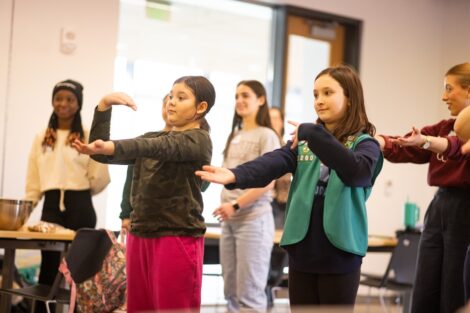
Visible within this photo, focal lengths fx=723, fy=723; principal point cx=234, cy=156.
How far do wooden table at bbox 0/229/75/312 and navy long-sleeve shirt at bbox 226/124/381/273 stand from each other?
158cm

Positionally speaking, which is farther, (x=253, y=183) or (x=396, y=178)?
(x=396, y=178)

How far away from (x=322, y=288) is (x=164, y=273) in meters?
0.59

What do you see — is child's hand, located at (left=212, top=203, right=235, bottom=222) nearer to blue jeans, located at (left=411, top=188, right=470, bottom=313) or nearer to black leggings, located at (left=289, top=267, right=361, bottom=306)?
blue jeans, located at (left=411, top=188, right=470, bottom=313)

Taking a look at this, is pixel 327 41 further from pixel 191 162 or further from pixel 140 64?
pixel 191 162

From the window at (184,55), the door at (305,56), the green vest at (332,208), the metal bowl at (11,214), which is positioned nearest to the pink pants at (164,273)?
the green vest at (332,208)

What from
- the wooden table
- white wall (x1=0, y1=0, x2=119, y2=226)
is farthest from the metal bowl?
white wall (x1=0, y1=0, x2=119, y2=226)

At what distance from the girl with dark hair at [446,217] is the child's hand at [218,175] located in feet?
2.74

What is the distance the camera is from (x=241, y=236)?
4086 millimetres

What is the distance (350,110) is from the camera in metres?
2.59

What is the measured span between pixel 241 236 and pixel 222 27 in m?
3.15

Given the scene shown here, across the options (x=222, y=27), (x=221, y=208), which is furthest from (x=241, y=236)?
(x=222, y=27)

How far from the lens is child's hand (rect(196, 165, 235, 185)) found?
2.35 meters

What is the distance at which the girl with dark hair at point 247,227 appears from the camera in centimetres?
406

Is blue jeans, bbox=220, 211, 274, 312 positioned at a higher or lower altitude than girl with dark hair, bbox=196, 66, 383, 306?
lower
